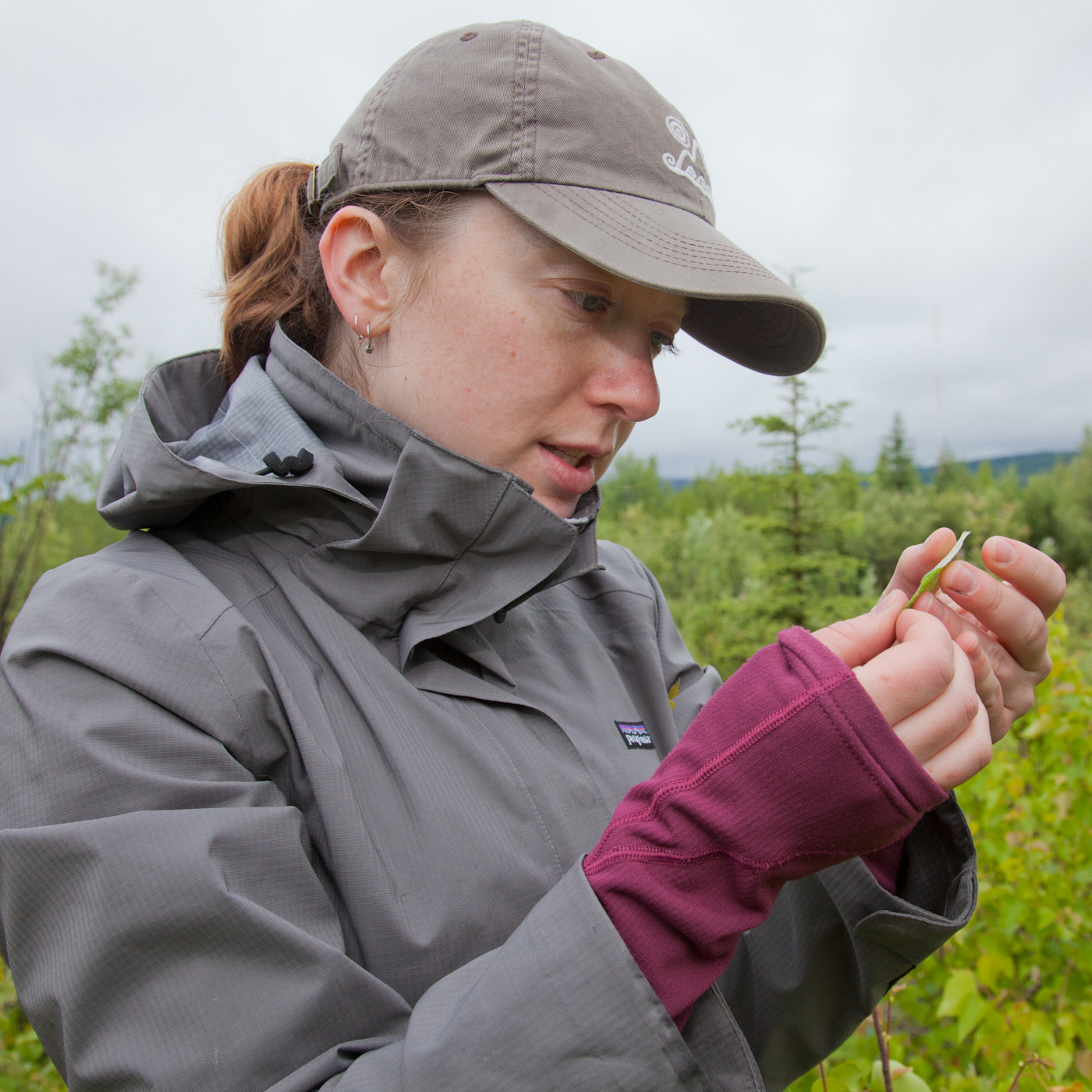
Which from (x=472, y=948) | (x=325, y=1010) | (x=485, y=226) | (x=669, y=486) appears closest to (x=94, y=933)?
(x=325, y=1010)

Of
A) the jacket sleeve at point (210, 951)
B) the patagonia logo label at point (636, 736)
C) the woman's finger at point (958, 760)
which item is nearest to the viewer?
the jacket sleeve at point (210, 951)

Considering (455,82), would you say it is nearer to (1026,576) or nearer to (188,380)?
(188,380)

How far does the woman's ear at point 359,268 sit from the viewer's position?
1.37 metres

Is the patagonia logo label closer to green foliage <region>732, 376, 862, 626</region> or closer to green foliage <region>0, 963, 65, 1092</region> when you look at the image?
green foliage <region>0, 963, 65, 1092</region>

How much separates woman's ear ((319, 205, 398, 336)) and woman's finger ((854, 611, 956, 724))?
952 millimetres

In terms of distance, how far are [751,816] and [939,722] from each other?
0.25 m

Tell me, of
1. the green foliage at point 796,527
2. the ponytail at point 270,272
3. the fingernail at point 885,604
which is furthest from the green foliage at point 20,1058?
the green foliage at point 796,527

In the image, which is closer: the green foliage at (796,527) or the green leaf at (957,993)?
the green leaf at (957,993)

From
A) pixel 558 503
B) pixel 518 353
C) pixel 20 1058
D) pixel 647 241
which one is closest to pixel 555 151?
pixel 647 241

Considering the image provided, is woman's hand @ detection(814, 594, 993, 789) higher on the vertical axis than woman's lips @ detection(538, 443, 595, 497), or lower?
lower

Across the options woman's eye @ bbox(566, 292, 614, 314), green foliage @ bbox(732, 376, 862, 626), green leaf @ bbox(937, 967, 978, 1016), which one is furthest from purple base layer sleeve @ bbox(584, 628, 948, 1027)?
green foliage @ bbox(732, 376, 862, 626)

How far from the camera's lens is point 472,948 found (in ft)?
3.63

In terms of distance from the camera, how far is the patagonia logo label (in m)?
1.49

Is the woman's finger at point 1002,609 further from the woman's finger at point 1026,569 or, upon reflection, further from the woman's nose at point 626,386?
the woman's nose at point 626,386
